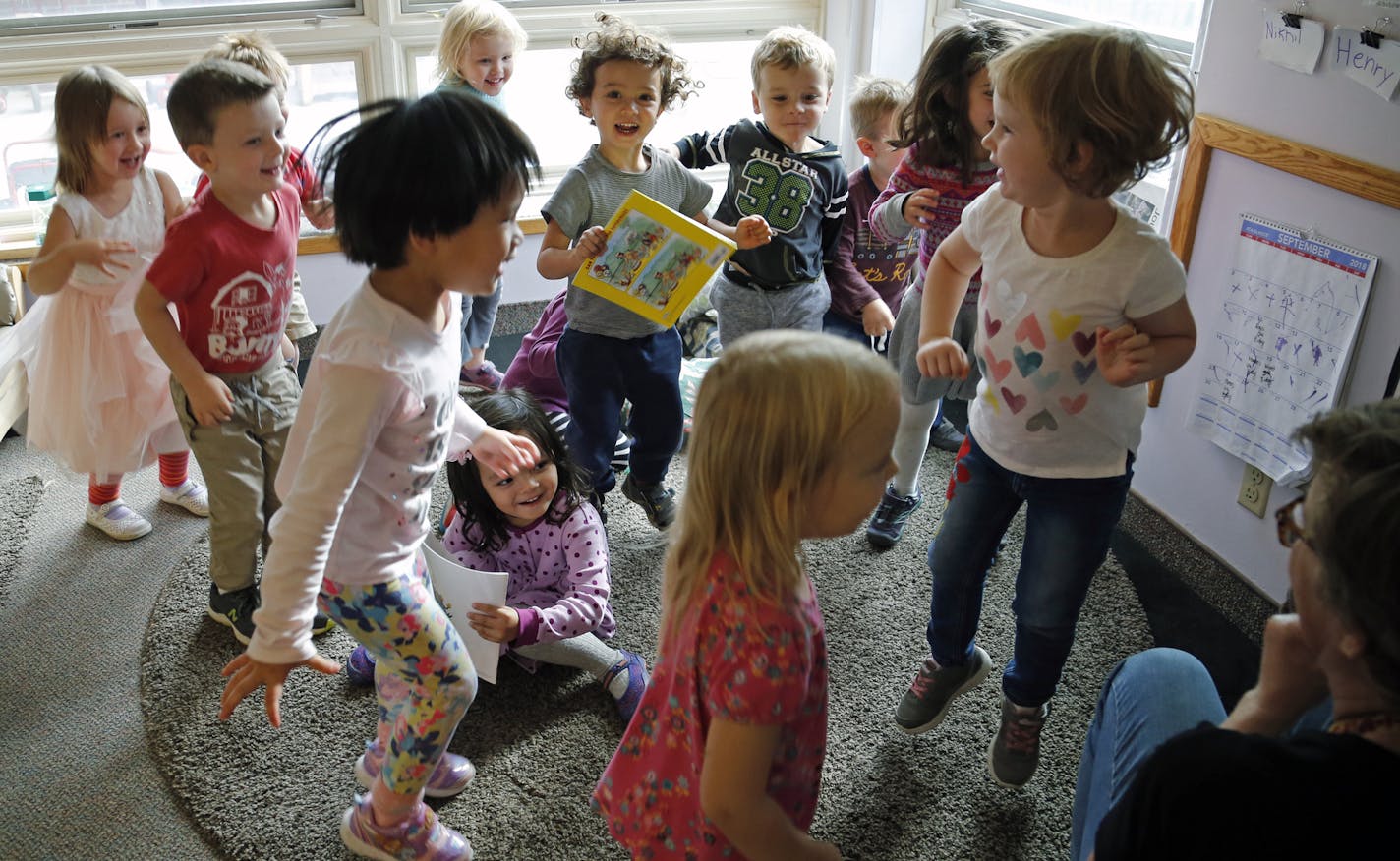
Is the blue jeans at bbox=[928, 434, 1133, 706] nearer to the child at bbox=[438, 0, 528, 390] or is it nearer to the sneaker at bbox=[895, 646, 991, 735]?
the sneaker at bbox=[895, 646, 991, 735]

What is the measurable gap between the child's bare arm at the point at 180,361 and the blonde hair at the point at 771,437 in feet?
3.72

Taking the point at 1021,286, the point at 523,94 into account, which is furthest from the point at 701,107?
the point at 1021,286

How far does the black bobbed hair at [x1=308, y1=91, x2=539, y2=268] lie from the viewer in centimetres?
119

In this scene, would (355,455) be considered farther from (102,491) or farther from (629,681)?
(102,491)

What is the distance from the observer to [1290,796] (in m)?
0.83

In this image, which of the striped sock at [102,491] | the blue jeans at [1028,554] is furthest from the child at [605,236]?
the striped sock at [102,491]

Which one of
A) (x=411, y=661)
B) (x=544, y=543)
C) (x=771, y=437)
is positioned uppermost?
(x=771, y=437)

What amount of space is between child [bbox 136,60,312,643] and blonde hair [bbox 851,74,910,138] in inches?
51.3

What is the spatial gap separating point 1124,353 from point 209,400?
1430 millimetres

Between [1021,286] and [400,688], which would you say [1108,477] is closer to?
[1021,286]

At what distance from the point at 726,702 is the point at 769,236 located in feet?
4.48

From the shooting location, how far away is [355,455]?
1212mm

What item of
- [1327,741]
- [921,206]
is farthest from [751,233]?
[1327,741]

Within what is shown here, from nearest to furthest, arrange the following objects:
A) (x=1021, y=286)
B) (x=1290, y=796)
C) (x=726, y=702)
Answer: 1. (x=1290, y=796)
2. (x=726, y=702)
3. (x=1021, y=286)
